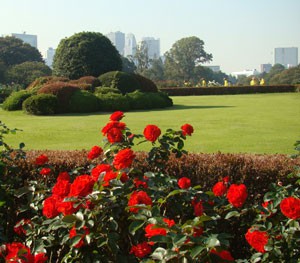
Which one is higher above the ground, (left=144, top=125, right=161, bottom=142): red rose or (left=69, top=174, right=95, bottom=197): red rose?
(left=144, top=125, right=161, bottom=142): red rose

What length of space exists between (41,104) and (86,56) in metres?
7.18

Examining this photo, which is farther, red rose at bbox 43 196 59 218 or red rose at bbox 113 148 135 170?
red rose at bbox 113 148 135 170

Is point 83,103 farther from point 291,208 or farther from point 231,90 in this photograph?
point 231,90

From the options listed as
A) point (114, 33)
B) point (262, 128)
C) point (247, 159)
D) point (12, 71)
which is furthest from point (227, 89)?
point (114, 33)

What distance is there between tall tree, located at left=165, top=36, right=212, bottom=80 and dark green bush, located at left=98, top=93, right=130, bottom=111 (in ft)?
163

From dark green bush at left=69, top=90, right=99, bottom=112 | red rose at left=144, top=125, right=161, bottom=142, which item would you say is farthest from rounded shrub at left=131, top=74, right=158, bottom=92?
red rose at left=144, top=125, right=161, bottom=142

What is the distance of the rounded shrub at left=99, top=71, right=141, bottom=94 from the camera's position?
17.9 metres

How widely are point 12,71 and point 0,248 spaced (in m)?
36.9

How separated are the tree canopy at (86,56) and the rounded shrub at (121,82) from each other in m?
1.99

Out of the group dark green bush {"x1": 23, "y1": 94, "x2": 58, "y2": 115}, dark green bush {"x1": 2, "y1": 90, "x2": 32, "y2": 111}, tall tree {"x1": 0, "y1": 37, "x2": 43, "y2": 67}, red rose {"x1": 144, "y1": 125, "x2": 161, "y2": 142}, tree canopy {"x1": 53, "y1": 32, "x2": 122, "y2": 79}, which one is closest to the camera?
red rose {"x1": 144, "y1": 125, "x2": 161, "y2": 142}

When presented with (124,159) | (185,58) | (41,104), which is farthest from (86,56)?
(185,58)

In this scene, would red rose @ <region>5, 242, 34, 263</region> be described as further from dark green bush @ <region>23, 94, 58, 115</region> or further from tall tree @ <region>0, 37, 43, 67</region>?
tall tree @ <region>0, 37, 43, 67</region>

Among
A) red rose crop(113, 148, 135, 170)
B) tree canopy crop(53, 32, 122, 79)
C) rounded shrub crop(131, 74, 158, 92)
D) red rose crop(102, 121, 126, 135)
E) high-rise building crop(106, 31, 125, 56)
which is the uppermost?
high-rise building crop(106, 31, 125, 56)

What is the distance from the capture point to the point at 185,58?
68188 mm
